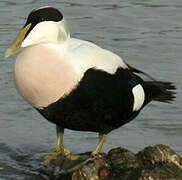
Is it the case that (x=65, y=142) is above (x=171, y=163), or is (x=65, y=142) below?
below

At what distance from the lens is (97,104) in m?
6.51

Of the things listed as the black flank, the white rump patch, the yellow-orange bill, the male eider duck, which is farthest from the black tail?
the yellow-orange bill

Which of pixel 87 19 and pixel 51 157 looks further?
pixel 87 19

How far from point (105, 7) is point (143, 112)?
4133 mm

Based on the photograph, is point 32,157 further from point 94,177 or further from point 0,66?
point 0,66

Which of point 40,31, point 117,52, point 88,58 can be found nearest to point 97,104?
point 88,58

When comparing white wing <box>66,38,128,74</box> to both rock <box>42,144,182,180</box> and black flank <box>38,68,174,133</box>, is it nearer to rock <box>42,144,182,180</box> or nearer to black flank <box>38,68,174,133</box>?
black flank <box>38,68,174,133</box>

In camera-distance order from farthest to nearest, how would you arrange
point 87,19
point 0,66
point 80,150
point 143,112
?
point 87,19
point 0,66
point 143,112
point 80,150

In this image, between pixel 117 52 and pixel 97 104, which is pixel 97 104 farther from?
pixel 117 52

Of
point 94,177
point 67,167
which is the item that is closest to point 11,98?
point 67,167

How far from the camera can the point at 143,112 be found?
890 cm

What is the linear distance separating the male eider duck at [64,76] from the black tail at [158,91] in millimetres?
549

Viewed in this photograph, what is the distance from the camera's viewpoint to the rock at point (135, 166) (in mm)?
5816

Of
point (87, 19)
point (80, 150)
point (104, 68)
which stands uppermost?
point (104, 68)
